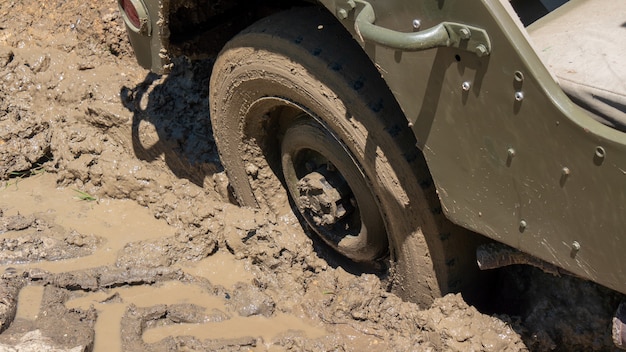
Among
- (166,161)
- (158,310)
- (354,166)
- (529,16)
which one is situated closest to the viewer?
(529,16)

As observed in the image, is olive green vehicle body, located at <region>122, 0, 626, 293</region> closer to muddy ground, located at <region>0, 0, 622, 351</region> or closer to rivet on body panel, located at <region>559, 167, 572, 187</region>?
rivet on body panel, located at <region>559, 167, 572, 187</region>

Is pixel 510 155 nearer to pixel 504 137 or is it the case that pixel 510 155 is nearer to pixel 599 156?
pixel 504 137

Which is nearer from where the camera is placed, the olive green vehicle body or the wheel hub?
the olive green vehicle body

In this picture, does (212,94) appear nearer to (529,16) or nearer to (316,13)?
(316,13)

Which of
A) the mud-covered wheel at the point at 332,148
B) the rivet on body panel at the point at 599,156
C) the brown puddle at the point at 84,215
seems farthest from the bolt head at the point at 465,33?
the brown puddle at the point at 84,215

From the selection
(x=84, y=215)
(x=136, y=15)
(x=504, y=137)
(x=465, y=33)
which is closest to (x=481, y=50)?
(x=465, y=33)

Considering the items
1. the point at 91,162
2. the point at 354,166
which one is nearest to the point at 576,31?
the point at 354,166

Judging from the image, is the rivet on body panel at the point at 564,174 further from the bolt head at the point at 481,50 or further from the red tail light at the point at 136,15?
the red tail light at the point at 136,15

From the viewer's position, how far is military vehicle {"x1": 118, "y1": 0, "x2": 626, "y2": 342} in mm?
1961

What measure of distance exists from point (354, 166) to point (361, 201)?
0.13 metres

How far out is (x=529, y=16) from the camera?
8.45 feet

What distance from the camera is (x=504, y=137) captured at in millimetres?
2074

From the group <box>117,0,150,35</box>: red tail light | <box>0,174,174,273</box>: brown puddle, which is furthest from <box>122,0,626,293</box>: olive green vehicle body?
<box>0,174,174,273</box>: brown puddle

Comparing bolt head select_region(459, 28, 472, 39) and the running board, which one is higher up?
bolt head select_region(459, 28, 472, 39)
